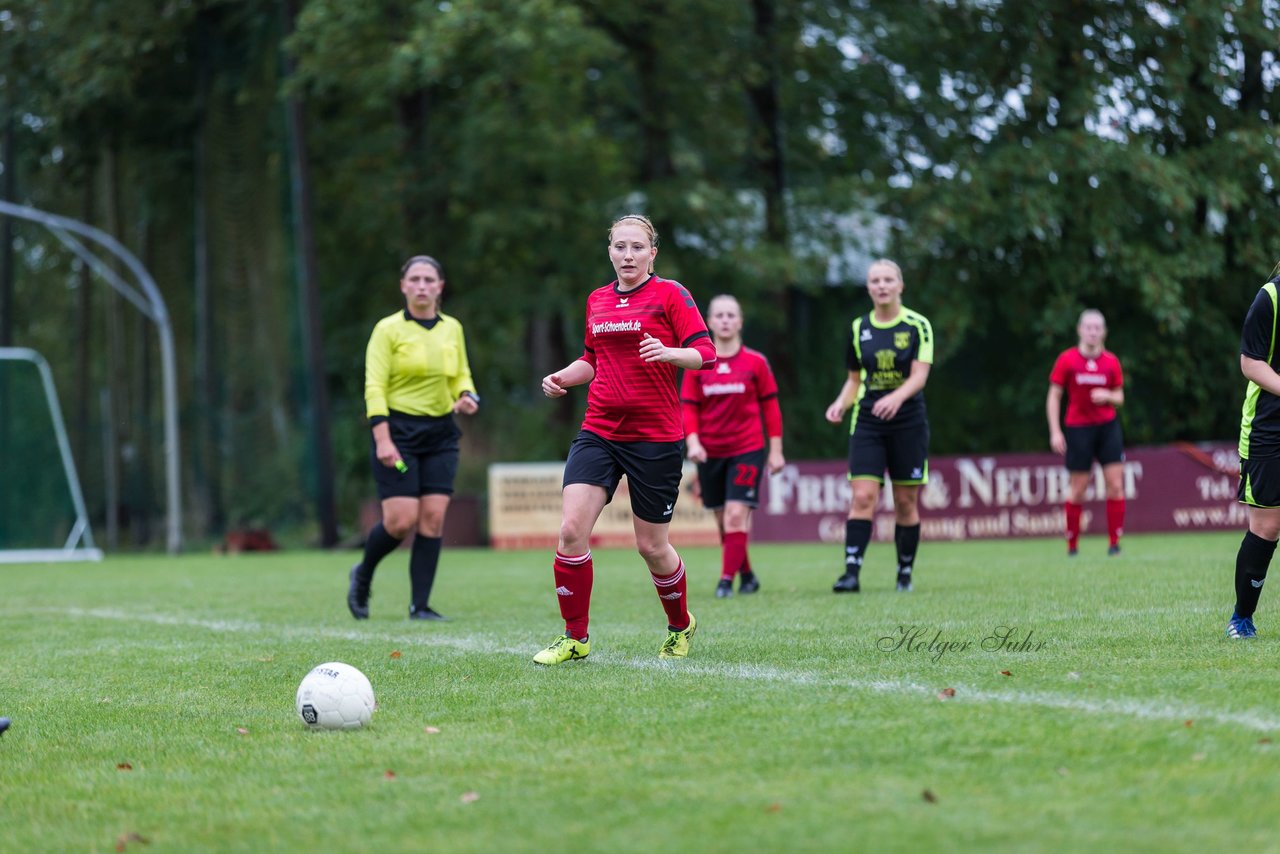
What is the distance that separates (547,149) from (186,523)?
9879 millimetres

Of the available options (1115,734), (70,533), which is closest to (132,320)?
(70,533)

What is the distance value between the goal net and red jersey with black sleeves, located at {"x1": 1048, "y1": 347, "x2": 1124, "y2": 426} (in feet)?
52.1

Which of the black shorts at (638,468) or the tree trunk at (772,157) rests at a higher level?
the tree trunk at (772,157)

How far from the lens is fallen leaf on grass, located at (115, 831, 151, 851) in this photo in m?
4.06

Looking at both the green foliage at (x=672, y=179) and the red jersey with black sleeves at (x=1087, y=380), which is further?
the green foliage at (x=672, y=179)

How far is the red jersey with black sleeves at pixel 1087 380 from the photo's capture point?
15164mm

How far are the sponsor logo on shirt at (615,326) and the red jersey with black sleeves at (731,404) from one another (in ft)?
14.2

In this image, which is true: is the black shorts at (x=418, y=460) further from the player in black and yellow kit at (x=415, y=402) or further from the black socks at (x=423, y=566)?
the black socks at (x=423, y=566)

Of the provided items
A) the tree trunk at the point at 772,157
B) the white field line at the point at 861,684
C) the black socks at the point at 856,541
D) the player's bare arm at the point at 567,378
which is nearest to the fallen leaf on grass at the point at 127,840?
the white field line at the point at 861,684

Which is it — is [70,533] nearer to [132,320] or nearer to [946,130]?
[132,320]

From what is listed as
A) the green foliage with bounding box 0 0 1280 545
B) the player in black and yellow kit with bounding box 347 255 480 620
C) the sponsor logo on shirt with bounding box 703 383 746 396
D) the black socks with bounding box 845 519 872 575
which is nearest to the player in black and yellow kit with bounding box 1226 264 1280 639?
the black socks with bounding box 845 519 872 575

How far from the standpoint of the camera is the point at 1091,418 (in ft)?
50.0

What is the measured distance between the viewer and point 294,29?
1027 inches

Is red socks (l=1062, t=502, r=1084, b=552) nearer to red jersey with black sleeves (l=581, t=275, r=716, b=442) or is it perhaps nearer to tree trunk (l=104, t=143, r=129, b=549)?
red jersey with black sleeves (l=581, t=275, r=716, b=442)
